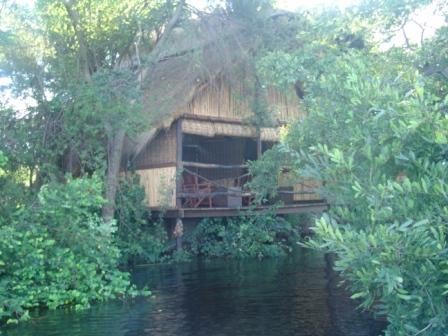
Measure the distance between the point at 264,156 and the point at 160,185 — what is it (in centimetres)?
400

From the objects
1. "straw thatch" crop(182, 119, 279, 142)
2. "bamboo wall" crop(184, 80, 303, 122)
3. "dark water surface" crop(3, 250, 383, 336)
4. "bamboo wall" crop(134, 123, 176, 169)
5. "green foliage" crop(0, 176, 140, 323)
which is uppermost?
"bamboo wall" crop(184, 80, 303, 122)

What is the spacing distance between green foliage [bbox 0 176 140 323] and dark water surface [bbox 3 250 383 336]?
311 millimetres

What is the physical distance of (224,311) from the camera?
9266 millimetres

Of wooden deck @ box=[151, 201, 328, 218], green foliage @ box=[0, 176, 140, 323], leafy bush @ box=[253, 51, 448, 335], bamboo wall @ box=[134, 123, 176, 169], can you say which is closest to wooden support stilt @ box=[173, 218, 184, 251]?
wooden deck @ box=[151, 201, 328, 218]

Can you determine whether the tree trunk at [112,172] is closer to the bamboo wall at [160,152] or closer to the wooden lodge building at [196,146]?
the wooden lodge building at [196,146]

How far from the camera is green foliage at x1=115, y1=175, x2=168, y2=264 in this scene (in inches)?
529

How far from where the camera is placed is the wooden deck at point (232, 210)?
48.1 ft

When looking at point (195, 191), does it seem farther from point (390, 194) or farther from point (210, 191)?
point (390, 194)

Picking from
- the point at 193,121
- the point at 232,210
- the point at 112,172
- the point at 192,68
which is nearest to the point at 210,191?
the point at 232,210

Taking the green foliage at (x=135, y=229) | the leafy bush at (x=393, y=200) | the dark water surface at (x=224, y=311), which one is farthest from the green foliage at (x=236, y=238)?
the leafy bush at (x=393, y=200)

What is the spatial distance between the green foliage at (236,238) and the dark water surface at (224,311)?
2.47 meters

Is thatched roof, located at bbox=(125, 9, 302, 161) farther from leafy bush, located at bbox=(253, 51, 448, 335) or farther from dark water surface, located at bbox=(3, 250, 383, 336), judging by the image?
leafy bush, located at bbox=(253, 51, 448, 335)

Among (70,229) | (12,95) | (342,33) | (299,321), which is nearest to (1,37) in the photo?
(12,95)

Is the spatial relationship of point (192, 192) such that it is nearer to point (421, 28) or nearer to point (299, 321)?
point (299, 321)
